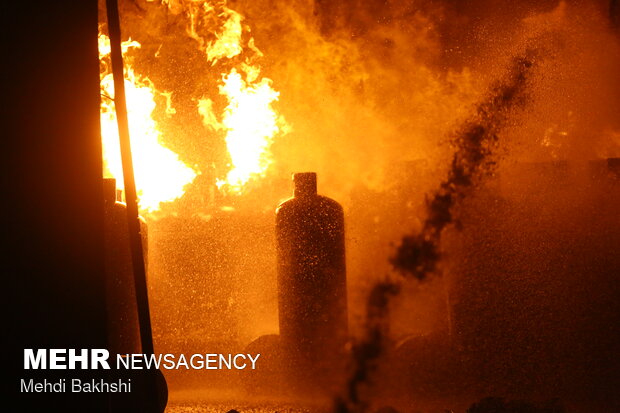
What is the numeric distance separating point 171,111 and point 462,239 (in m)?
5.50

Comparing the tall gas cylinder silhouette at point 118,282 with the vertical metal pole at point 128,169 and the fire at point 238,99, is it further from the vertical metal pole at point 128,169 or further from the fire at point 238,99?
the fire at point 238,99

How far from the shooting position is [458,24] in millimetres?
8344

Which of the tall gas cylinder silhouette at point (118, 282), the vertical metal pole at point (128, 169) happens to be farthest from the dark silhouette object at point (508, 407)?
the tall gas cylinder silhouette at point (118, 282)

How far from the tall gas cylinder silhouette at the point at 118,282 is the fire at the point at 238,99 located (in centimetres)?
304

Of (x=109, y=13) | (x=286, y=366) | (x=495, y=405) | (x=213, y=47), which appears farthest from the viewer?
(x=213, y=47)

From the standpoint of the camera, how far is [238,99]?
742 centimetres

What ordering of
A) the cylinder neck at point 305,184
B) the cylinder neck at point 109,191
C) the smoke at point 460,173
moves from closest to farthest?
the cylinder neck at point 109,191 < the cylinder neck at point 305,184 < the smoke at point 460,173

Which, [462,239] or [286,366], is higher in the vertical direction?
[462,239]

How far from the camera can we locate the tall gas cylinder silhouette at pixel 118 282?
4281mm

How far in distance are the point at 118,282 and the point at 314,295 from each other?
162 centimetres

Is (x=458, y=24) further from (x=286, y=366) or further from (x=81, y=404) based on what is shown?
(x=81, y=404)

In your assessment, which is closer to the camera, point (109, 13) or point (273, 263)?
point (109, 13)

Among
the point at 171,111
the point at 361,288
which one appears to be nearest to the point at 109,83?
the point at 171,111

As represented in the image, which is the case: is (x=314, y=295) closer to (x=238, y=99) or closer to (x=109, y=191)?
(x=109, y=191)
